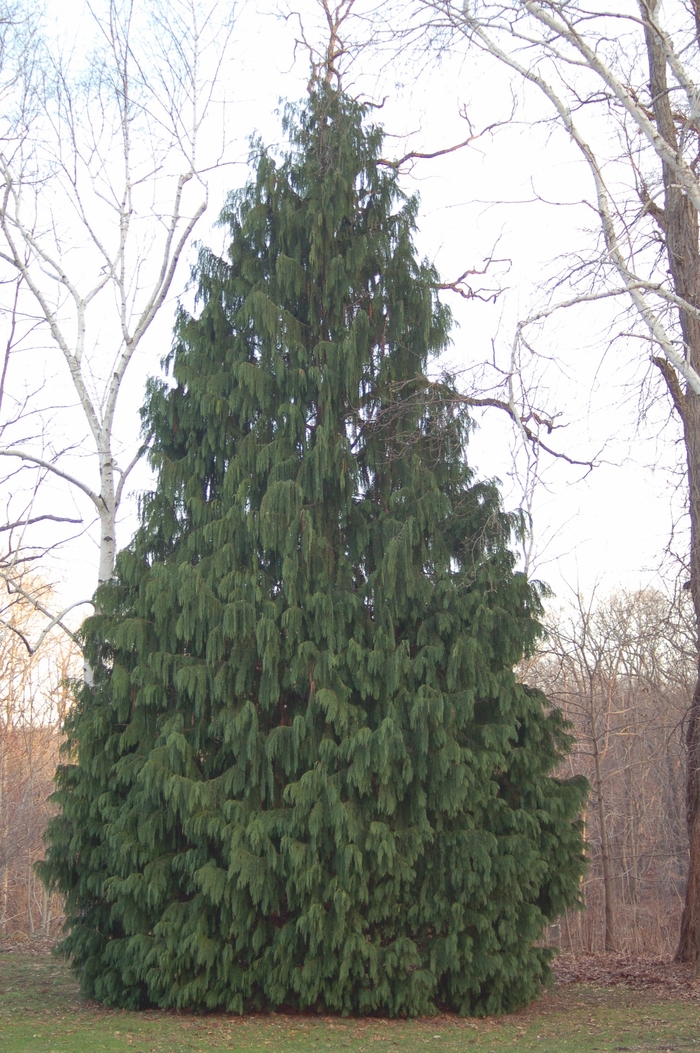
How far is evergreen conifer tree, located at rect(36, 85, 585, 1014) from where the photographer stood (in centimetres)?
718

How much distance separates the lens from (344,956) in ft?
22.9

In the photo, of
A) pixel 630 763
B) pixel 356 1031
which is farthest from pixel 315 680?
pixel 630 763

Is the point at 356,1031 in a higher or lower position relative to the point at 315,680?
lower

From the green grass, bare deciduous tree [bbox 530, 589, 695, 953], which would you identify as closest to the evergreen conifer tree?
the green grass

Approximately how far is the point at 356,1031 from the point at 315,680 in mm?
2692

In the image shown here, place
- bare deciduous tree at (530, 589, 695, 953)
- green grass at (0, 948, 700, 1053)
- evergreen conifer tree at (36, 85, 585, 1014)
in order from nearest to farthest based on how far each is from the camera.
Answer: green grass at (0, 948, 700, 1053), evergreen conifer tree at (36, 85, 585, 1014), bare deciduous tree at (530, 589, 695, 953)

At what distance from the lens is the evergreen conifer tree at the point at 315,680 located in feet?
23.6

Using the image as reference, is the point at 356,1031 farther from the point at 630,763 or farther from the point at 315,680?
the point at 630,763

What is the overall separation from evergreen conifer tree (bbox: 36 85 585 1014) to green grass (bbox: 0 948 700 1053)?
0.22 meters

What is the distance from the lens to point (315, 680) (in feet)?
25.0

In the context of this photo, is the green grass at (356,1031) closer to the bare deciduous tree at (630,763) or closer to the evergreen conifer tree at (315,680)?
the evergreen conifer tree at (315,680)

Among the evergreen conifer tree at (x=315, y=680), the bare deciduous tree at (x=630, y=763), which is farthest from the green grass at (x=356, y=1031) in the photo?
the bare deciduous tree at (x=630, y=763)

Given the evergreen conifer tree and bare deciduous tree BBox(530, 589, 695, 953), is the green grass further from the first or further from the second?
bare deciduous tree BBox(530, 589, 695, 953)

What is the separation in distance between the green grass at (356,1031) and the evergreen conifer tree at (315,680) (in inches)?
8.6
